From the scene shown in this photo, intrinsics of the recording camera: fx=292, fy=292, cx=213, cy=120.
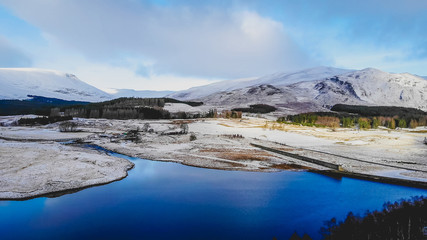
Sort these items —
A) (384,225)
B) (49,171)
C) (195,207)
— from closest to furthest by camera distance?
1. (384,225)
2. (195,207)
3. (49,171)

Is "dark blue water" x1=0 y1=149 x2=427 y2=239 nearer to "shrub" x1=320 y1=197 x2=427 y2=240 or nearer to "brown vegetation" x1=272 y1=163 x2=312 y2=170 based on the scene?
"shrub" x1=320 y1=197 x2=427 y2=240

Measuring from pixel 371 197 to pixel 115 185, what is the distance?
2226 cm

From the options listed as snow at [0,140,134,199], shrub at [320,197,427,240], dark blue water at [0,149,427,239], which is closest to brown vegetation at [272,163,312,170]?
dark blue water at [0,149,427,239]

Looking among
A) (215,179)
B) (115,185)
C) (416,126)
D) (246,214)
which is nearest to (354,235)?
(246,214)

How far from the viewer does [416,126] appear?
127 meters

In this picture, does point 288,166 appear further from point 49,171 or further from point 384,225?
point 49,171

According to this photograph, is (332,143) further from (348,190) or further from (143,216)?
(143,216)

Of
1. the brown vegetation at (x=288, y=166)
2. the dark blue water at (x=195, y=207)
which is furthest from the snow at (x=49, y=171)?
the brown vegetation at (x=288, y=166)

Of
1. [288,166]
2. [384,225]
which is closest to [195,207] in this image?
[384,225]

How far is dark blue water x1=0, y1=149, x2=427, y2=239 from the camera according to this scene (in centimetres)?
1683

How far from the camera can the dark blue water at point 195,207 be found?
55.2 ft

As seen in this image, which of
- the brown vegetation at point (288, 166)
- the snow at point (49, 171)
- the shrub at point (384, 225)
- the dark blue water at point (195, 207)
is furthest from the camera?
the brown vegetation at point (288, 166)

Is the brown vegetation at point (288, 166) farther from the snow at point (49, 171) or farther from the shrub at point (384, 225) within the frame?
the snow at point (49, 171)

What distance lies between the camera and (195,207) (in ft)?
68.0
